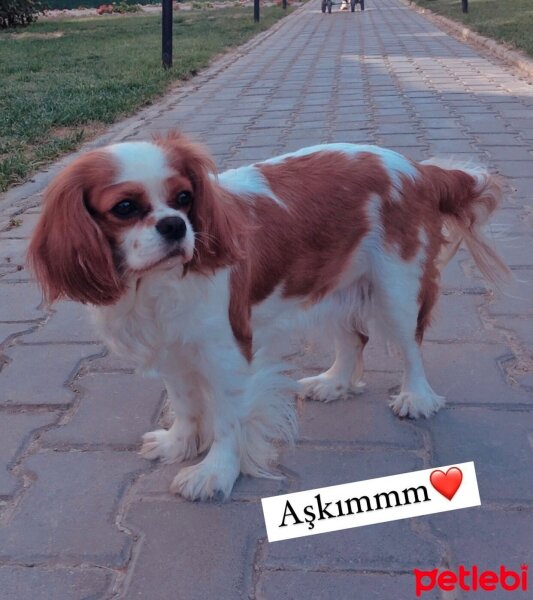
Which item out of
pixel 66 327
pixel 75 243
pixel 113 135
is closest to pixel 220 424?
pixel 75 243

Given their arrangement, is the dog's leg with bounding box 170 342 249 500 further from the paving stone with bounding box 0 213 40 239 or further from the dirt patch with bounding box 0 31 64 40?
the dirt patch with bounding box 0 31 64 40

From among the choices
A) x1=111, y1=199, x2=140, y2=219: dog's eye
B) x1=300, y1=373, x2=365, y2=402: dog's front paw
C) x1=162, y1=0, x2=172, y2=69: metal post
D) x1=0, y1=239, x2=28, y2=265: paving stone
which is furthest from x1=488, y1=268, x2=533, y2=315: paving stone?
x1=162, y1=0, x2=172, y2=69: metal post

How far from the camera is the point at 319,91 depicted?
1022cm

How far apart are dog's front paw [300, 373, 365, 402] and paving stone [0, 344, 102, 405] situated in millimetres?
977

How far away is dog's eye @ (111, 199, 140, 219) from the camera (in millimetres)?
2182

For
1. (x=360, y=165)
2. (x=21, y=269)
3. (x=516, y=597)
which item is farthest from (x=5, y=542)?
(x=21, y=269)

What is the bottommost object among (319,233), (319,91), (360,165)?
(319,91)

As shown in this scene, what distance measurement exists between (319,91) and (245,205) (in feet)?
26.1

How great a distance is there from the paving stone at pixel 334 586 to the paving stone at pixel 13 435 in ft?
3.27

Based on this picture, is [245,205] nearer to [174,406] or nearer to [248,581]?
[174,406]

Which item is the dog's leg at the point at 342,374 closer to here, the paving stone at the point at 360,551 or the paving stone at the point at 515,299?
the paving stone at the point at 360,551

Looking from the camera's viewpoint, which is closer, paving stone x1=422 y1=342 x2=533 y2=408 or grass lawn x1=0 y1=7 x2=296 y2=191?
paving stone x1=422 y1=342 x2=533 y2=408

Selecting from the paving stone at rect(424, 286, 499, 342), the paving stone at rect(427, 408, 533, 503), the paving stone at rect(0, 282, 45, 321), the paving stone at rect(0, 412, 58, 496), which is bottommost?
the paving stone at rect(0, 282, 45, 321)

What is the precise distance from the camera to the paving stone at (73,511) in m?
2.38
